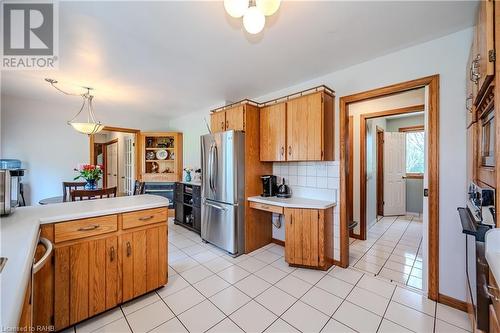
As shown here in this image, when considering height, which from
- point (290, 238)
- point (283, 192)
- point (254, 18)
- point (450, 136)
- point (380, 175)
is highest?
point (254, 18)

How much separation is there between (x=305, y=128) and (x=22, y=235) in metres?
2.55

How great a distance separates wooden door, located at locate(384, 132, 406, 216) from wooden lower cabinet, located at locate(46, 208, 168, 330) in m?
4.98

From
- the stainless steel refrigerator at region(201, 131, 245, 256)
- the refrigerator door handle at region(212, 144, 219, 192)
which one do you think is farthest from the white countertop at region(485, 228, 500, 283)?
the refrigerator door handle at region(212, 144, 219, 192)

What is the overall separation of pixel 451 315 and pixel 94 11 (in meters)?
3.73

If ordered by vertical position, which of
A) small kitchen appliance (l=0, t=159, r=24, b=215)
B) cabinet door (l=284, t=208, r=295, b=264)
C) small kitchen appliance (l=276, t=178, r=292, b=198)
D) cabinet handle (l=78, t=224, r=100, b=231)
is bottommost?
cabinet door (l=284, t=208, r=295, b=264)

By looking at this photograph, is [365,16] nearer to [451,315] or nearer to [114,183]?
[451,315]

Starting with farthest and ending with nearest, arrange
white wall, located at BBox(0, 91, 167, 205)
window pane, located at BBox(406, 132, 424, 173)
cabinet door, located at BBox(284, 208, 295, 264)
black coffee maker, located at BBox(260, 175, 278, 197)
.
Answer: window pane, located at BBox(406, 132, 424, 173) < white wall, located at BBox(0, 91, 167, 205) < black coffee maker, located at BBox(260, 175, 278, 197) < cabinet door, located at BBox(284, 208, 295, 264)

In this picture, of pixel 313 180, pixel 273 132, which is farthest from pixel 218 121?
pixel 313 180

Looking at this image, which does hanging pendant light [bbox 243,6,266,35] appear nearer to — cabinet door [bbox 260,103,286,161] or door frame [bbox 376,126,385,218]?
cabinet door [bbox 260,103,286,161]

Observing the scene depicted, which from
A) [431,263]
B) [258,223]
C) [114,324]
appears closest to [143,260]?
[114,324]

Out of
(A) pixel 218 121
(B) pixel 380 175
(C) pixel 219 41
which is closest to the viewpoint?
(C) pixel 219 41

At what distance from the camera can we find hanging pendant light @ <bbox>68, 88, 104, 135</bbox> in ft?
9.64

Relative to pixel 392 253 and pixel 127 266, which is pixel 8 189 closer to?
pixel 127 266

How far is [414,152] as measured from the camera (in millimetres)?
5250
